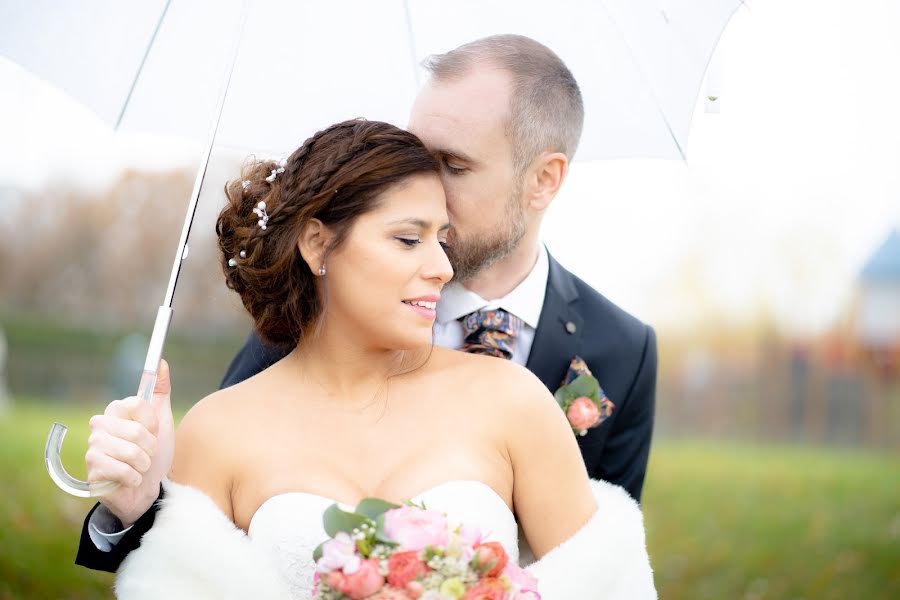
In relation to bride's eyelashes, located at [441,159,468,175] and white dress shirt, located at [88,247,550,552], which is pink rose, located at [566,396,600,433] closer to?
white dress shirt, located at [88,247,550,552]

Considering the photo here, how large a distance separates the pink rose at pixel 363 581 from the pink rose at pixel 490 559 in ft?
0.74

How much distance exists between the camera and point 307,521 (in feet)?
9.26

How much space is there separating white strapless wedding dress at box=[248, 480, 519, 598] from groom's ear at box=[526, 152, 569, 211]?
4.22 ft

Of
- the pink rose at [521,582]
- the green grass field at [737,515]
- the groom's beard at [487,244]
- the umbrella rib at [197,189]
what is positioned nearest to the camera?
the pink rose at [521,582]

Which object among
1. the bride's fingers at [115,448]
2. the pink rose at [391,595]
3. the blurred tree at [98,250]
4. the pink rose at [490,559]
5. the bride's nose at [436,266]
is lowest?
the blurred tree at [98,250]

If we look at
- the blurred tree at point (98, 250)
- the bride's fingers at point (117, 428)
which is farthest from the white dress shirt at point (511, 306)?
the blurred tree at point (98, 250)

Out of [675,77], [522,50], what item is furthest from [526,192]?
[675,77]

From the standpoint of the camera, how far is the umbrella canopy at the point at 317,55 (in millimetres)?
3062

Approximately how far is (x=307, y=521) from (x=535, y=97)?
1.72 meters

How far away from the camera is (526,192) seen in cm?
379

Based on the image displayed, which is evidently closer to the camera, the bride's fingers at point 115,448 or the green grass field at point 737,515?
the bride's fingers at point 115,448

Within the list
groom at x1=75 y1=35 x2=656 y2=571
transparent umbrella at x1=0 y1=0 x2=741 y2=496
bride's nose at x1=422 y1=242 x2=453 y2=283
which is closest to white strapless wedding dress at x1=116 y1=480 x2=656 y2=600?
bride's nose at x1=422 y1=242 x2=453 y2=283

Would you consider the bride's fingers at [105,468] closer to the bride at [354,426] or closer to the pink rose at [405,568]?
the bride at [354,426]

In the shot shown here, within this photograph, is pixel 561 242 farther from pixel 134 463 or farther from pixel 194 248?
pixel 194 248
